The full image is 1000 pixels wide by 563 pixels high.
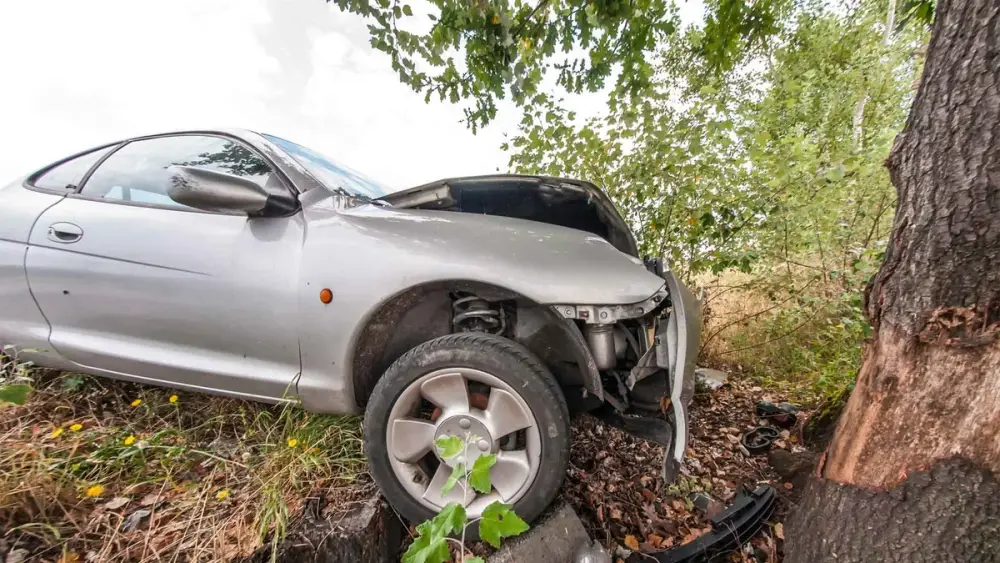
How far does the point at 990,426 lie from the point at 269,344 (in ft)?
7.37

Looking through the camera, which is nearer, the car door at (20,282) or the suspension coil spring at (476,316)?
the suspension coil spring at (476,316)

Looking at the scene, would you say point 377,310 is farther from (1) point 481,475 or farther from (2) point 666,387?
(2) point 666,387

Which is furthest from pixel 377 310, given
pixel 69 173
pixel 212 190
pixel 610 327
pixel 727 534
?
pixel 69 173

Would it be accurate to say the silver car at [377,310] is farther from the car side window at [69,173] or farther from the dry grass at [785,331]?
the dry grass at [785,331]

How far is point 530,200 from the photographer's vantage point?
1.91m

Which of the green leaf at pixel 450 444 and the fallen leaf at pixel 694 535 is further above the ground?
the green leaf at pixel 450 444

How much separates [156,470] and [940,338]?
9.32 feet

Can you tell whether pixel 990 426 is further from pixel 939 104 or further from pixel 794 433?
pixel 794 433

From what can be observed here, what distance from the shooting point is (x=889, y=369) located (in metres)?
1.07

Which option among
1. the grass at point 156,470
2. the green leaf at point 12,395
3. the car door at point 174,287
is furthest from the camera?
the car door at point 174,287

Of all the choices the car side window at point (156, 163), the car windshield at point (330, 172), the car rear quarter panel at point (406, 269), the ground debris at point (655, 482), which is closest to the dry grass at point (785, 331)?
the ground debris at point (655, 482)

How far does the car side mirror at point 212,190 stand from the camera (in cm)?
133

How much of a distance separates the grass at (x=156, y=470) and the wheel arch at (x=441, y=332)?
16.5 inches

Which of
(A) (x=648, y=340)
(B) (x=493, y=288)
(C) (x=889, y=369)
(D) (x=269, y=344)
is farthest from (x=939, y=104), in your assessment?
(D) (x=269, y=344)
